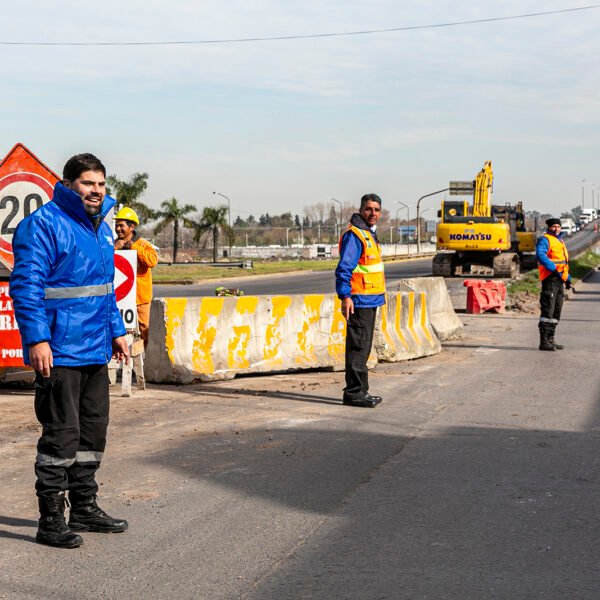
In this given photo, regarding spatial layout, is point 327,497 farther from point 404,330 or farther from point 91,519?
point 404,330

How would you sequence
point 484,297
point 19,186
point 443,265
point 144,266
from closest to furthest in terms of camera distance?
point 19,186 → point 144,266 → point 484,297 → point 443,265

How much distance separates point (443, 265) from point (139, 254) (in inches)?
1345

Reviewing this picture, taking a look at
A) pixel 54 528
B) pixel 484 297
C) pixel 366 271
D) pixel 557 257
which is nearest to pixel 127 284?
pixel 366 271

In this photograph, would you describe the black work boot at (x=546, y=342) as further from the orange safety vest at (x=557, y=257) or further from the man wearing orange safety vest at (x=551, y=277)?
the orange safety vest at (x=557, y=257)

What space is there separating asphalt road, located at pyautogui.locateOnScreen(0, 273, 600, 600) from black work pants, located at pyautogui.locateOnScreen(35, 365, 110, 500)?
1.08 ft

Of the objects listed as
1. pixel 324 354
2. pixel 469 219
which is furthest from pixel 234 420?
pixel 469 219

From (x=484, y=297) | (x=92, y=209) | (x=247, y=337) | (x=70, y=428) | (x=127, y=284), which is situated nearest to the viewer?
(x=70, y=428)

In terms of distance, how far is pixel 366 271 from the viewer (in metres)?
9.96

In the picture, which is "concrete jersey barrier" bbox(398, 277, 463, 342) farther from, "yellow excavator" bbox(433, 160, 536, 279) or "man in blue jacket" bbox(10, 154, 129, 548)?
"yellow excavator" bbox(433, 160, 536, 279)

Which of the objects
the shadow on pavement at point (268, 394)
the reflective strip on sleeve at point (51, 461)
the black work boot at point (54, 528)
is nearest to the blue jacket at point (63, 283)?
the reflective strip on sleeve at point (51, 461)

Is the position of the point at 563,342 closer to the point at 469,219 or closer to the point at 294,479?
the point at 294,479

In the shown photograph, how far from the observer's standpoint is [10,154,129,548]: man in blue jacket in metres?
5.26

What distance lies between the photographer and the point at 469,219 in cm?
4272

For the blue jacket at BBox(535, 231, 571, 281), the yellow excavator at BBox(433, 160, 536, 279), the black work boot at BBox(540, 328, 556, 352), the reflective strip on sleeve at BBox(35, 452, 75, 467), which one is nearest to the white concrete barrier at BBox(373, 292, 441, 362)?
the black work boot at BBox(540, 328, 556, 352)
